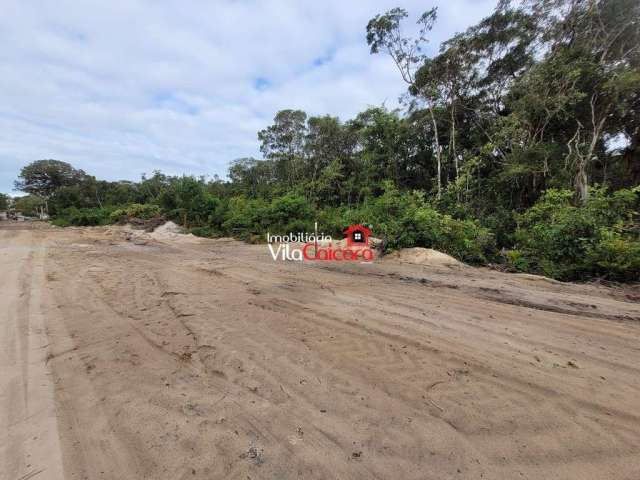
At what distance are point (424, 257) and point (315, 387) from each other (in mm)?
5894

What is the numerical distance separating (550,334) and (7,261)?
10390mm

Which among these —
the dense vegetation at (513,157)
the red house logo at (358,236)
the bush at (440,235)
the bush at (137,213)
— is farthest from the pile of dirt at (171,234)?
the bush at (440,235)

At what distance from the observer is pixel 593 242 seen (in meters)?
5.45

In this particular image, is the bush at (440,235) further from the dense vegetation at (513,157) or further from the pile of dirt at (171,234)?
the pile of dirt at (171,234)

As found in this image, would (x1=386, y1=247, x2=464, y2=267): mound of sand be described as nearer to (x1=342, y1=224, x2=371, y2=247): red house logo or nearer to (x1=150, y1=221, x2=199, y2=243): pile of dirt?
(x1=342, y1=224, x2=371, y2=247): red house logo

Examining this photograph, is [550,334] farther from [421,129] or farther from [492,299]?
[421,129]

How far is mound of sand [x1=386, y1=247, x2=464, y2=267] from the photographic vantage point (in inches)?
262

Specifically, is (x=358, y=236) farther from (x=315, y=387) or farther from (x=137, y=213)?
(x=137, y=213)

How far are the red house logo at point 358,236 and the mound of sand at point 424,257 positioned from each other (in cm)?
120

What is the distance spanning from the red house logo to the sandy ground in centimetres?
488

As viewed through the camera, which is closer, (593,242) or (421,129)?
Result: (593,242)

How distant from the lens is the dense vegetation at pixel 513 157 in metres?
6.18

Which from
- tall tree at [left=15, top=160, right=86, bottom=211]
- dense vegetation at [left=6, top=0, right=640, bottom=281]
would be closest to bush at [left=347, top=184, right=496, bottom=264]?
dense vegetation at [left=6, top=0, right=640, bottom=281]

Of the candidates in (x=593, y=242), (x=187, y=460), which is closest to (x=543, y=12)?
(x=593, y=242)
